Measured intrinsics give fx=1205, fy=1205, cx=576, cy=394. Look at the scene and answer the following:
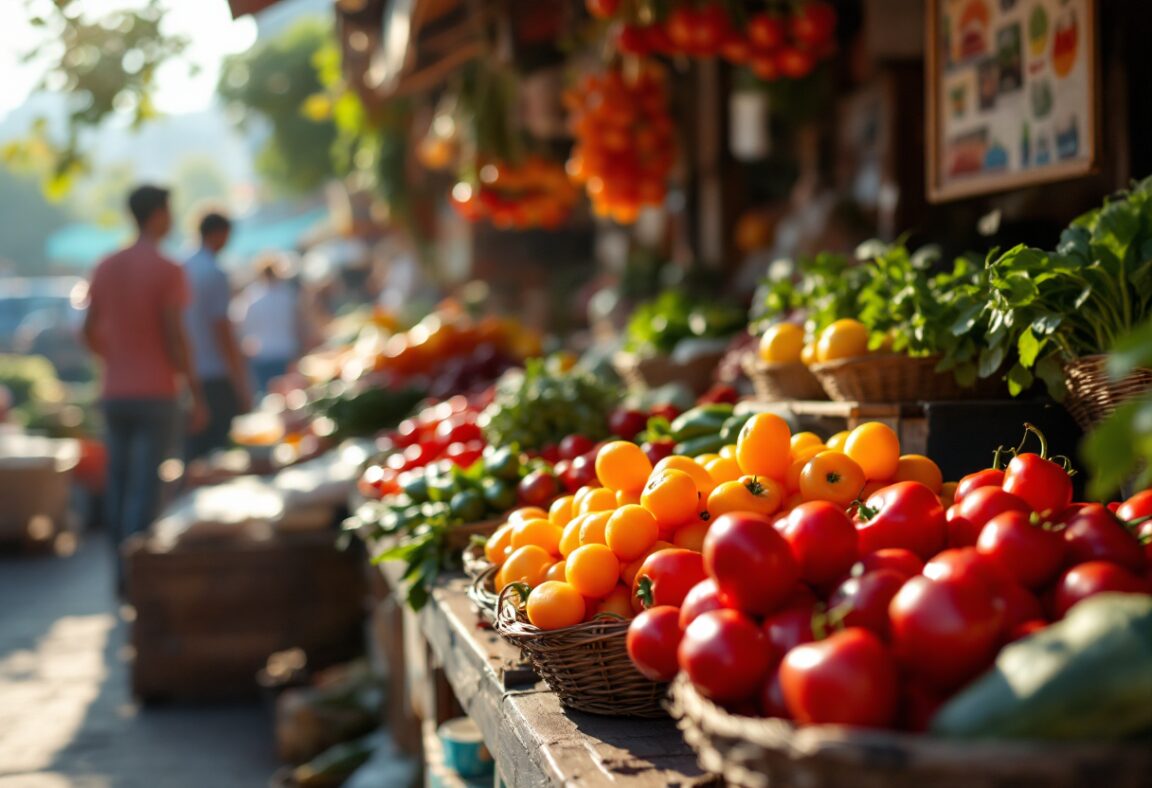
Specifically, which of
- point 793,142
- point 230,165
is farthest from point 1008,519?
point 230,165

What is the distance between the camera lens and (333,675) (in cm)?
499

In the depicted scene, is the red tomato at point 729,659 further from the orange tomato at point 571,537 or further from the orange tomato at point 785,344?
the orange tomato at point 785,344

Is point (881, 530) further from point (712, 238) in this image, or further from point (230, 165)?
point (230, 165)

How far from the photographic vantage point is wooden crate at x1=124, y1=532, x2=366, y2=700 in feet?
16.6

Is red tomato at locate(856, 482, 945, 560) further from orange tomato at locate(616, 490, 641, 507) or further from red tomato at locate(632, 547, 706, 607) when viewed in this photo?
orange tomato at locate(616, 490, 641, 507)

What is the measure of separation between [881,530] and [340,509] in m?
4.16

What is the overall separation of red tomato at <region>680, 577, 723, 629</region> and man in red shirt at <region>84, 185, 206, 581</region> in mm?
5227

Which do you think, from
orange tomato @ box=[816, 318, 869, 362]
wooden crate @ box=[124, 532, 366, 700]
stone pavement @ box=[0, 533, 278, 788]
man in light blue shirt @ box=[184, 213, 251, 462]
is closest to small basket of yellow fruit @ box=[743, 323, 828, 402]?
orange tomato @ box=[816, 318, 869, 362]

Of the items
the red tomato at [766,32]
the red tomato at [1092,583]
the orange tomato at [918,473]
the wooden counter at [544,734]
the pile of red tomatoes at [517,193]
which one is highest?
the red tomato at [766,32]

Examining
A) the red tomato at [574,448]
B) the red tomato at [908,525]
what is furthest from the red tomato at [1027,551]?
the red tomato at [574,448]

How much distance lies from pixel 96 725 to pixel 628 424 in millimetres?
2702

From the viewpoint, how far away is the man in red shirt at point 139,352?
6.21 m

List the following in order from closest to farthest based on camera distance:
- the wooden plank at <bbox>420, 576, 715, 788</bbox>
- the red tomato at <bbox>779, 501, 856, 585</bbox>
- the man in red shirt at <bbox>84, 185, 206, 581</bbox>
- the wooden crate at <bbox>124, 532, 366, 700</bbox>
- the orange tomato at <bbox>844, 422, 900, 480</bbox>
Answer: the red tomato at <bbox>779, 501, 856, 585</bbox> → the wooden plank at <bbox>420, 576, 715, 788</bbox> → the orange tomato at <bbox>844, 422, 900, 480</bbox> → the wooden crate at <bbox>124, 532, 366, 700</bbox> → the man in red shirt at <bbox>84, 185, 206, 581</bbox>

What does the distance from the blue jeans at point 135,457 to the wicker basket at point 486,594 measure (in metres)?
4.31
